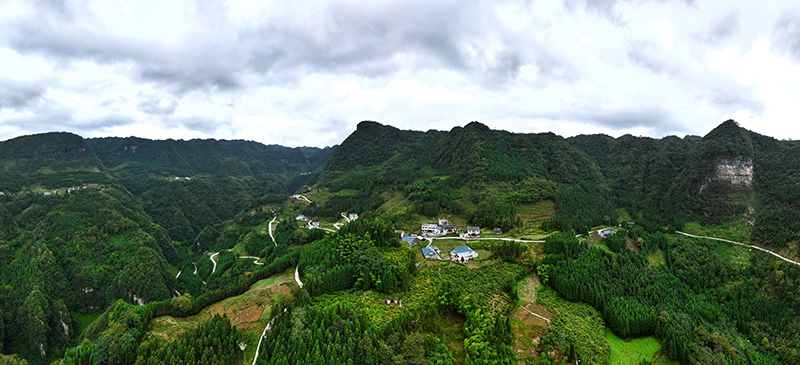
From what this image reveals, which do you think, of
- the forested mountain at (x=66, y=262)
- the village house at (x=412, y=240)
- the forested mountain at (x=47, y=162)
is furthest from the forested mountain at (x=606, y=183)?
the forested mountain at (x=47, y=162)

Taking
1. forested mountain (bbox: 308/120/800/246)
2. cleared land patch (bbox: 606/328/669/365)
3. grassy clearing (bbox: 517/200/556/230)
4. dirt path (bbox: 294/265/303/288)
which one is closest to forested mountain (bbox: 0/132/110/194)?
forested mountain (bbox: 308/120/800/246)

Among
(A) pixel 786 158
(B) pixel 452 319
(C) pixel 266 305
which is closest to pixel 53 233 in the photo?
(C) pixel 266 305

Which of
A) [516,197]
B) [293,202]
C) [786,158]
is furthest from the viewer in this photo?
[293,202]

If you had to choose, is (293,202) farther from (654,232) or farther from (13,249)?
(654,232)

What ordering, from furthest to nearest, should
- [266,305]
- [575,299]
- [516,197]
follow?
[516,197], [575,299], [266,305]

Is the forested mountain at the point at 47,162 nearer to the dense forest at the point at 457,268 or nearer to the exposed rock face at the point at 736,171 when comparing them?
the dense forest at the point at 457,268

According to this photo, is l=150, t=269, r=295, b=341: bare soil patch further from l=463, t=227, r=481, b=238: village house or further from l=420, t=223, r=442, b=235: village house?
l=463, t=227, r=481, b=238: village house

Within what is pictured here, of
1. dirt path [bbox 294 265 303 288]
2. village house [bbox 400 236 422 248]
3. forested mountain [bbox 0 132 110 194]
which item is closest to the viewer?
dirt path [bbox 294 265 303 288]
